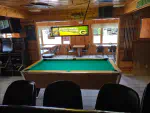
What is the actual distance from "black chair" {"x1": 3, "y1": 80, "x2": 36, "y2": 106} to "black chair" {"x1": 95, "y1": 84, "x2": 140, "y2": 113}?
101 cm

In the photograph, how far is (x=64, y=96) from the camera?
1843mm

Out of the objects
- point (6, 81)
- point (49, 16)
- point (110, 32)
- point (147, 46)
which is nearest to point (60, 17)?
point (49, 16)

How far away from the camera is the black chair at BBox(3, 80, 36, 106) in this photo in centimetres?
188

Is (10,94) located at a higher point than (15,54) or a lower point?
lower

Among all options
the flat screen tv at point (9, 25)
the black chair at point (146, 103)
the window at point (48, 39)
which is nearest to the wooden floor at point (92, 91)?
the black chair at point (146, 103)

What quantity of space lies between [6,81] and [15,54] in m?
1.15

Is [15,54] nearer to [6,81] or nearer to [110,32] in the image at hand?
[6,81]

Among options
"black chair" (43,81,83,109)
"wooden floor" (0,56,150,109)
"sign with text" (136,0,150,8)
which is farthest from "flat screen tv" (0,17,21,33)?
"sign with text" (136,0,150,8)

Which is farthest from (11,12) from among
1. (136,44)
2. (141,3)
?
(136,44)

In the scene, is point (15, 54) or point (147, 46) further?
point (15, 54)

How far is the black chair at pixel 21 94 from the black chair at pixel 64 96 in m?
0.22

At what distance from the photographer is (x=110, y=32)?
31.0ft

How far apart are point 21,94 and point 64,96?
0.68 m

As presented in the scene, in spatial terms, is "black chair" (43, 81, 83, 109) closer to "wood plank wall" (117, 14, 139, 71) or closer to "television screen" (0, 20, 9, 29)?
"wood plank wall" (117, 14, 139, 71)
